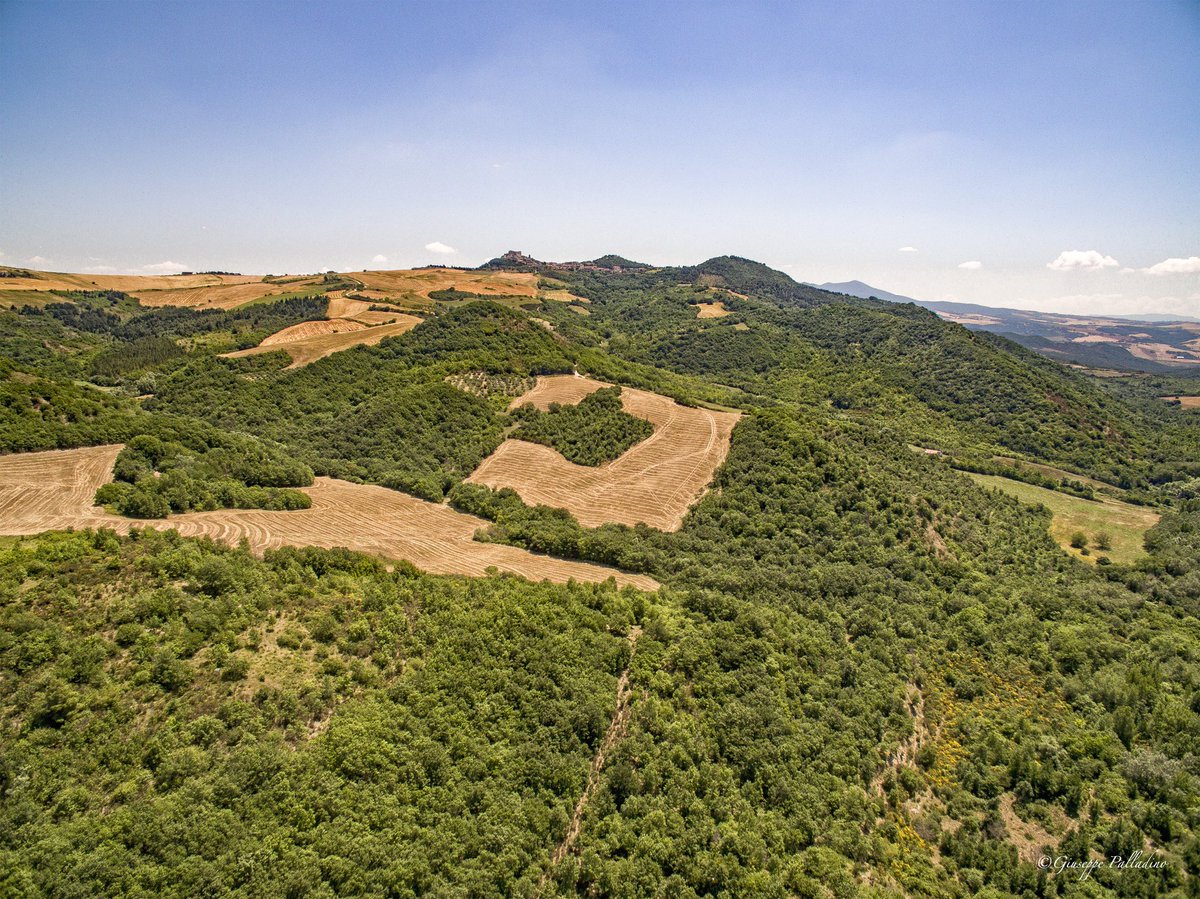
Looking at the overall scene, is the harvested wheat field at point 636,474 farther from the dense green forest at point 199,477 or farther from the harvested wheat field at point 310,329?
the harvested wheat field at point 310,329

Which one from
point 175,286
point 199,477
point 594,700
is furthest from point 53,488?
point 175,286

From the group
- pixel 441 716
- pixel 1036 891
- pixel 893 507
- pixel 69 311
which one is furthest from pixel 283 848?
pixel 69 311

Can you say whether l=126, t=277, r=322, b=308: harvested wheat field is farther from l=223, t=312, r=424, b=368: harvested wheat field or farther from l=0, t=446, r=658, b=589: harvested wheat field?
l=0, t=446, r=658, b=589: harvested wheat field

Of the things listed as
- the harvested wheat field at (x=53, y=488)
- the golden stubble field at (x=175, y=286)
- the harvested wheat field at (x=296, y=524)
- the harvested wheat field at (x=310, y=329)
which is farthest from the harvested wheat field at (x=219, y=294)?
the harvested wheat field at (x=296, y=524)

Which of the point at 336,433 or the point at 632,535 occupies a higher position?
the point at 336,433

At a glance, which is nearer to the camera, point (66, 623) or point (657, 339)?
point (66, 623)

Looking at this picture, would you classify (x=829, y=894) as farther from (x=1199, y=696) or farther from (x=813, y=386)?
(x=813, y=386)
